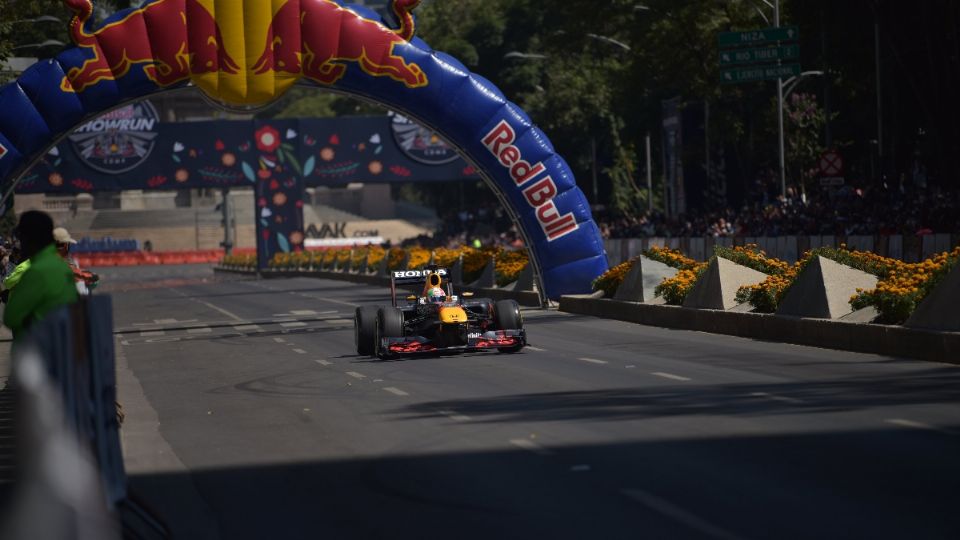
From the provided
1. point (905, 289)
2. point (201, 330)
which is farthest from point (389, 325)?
point (201, 330)

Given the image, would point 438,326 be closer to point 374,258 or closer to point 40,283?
point 40,283

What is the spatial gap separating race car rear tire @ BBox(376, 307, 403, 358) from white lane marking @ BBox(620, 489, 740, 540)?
13858mm

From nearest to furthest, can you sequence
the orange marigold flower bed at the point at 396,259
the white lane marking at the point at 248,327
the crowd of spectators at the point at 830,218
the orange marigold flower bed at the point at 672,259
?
1. the orange marigold flower bed at the point at 672,259
2. the white lane marking at the point at 248,327
3. the crowd of spectators at the point at 830,218
4. the orange marigold flower bed at the point at 396,259

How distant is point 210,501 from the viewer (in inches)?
456

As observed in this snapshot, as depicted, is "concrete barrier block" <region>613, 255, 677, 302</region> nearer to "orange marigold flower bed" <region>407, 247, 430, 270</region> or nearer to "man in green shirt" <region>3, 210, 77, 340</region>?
"man in green shirt" <region>3, 210, 77, 340</region>

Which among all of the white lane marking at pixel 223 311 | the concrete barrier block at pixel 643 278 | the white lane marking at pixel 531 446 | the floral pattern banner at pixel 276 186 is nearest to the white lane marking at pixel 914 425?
the white lane marking at pixel 531 446

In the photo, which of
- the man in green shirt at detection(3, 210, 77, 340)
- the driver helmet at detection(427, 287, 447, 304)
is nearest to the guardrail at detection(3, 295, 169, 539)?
the man in green shirt at detection(3, 210, 77, 340)

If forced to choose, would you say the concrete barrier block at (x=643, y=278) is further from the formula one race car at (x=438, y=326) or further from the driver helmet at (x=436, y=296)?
the driver helmet at (x=436, y=296)

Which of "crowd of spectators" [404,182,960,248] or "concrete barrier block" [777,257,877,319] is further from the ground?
"crowd of spectators" [404,182,960,248]

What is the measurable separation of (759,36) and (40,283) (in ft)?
132

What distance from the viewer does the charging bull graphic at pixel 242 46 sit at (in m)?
36.4

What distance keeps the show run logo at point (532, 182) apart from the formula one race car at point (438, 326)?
42.9 ft

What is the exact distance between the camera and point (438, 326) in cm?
2472

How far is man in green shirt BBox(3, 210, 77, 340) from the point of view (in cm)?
1001
